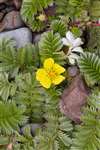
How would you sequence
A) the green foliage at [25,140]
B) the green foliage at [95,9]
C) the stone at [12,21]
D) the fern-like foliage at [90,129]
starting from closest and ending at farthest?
the fern-like foliage at [90,129] → the green foliage at [25,140] → the green foliage at [95,9] → the stone at [12,21]

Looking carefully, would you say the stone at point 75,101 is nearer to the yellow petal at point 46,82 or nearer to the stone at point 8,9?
the yellow petal at point 46,82

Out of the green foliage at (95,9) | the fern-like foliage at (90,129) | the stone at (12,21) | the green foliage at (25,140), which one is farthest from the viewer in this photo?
the stone at (12,21)

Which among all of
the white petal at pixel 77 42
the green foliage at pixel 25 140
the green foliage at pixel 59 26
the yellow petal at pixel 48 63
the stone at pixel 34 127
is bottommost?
the green foliage at pixel 25 140

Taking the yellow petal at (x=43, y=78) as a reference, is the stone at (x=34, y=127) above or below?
below

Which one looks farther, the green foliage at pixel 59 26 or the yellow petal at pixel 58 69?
the green foliage at pixel 59 26

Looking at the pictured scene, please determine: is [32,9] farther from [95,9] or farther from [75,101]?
[75,101]

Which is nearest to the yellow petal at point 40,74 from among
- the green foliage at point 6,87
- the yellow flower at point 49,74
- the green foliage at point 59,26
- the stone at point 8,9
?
the yellow flower at point 49,74

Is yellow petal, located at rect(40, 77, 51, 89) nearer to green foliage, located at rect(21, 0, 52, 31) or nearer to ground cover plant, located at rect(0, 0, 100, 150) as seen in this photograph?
ground cover plant, located at rect(0, 0, 100, 150)

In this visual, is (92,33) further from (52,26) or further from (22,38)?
(22,38)


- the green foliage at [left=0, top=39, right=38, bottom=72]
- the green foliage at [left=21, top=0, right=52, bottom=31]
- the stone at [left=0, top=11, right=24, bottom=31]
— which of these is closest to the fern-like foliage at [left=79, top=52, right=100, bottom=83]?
the green foliage at [left=0, top=39, right=38, bottom=72]
